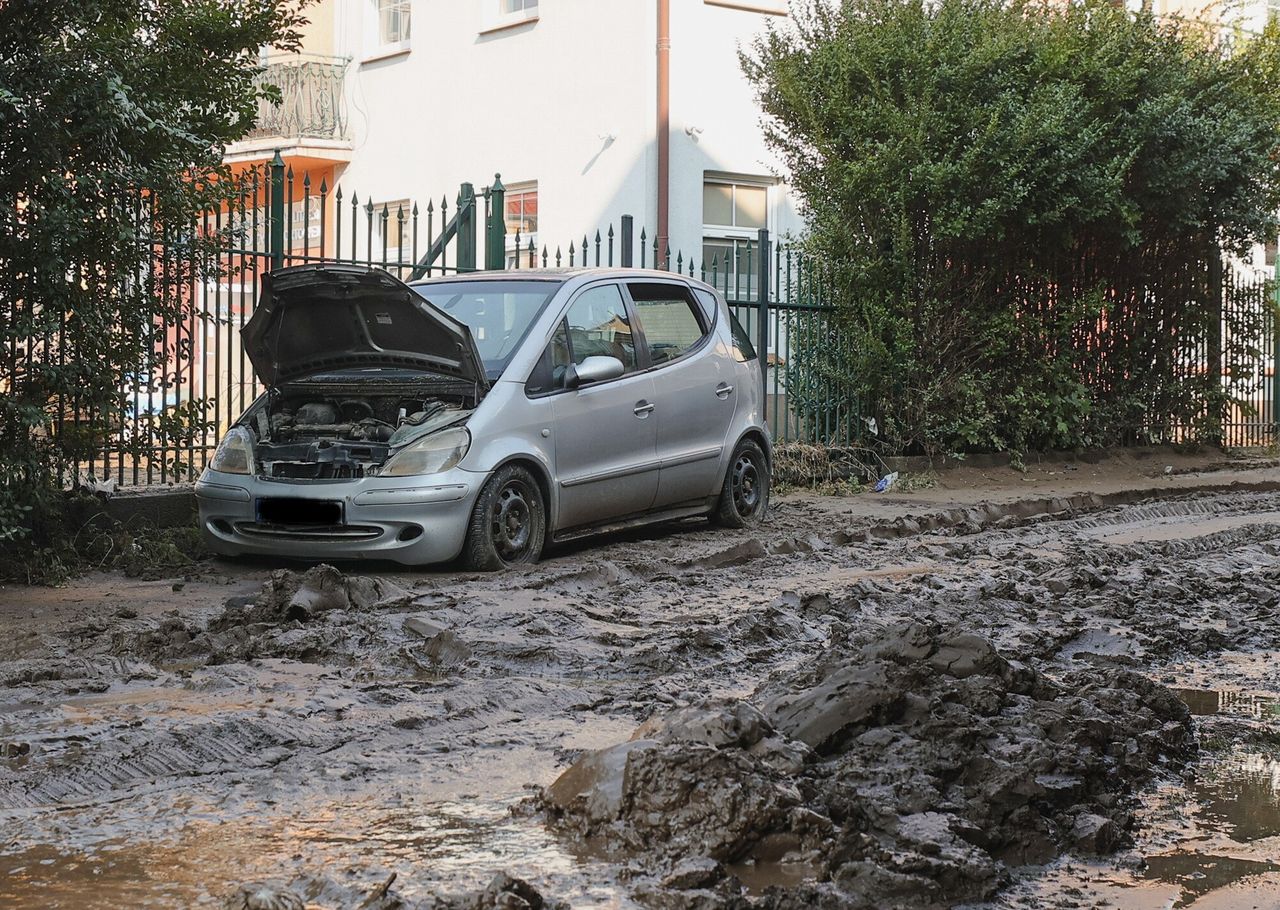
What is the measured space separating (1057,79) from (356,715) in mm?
12138

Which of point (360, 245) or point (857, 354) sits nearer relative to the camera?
point (857, 354)

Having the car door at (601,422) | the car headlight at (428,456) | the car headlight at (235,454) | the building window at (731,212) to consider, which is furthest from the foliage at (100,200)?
the building window at (731,212)

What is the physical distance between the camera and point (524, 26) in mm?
20859

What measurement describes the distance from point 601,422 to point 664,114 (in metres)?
10.3

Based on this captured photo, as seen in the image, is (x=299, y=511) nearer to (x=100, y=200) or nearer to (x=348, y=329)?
(x=348, y=329)

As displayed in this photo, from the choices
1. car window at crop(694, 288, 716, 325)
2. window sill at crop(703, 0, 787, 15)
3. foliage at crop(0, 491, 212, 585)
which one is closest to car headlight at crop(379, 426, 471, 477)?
foliage at crop(0, 491, 212, 585)

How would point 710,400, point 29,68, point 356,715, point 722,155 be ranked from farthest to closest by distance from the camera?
point 722,155
point 710,400
point 29,68
point 356,715

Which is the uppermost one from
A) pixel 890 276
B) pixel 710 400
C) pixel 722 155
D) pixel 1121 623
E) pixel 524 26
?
pixel 524 26

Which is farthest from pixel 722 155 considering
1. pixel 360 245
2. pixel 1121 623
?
pixel 1121 623

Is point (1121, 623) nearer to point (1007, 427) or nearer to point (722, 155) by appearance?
point (1007, 427)

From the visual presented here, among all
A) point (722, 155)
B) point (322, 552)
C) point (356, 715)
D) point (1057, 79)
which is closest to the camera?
point (356, 715)

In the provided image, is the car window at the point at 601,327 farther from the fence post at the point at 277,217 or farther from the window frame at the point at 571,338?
the fence post at the point at 277,217

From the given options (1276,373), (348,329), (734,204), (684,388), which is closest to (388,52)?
(734,204)

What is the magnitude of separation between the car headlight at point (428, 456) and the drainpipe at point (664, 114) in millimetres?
10490
